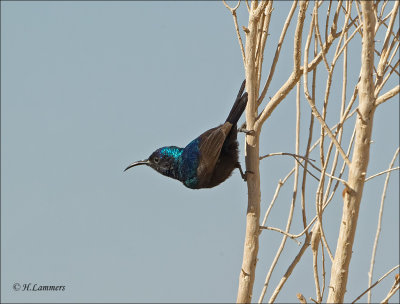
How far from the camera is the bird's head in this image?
246 inches

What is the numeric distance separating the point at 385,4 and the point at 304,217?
1411mm

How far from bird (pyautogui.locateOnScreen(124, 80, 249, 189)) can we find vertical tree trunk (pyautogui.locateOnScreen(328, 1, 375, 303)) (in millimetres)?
2572

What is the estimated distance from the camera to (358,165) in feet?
9.17

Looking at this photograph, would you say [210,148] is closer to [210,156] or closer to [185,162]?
[210,156]

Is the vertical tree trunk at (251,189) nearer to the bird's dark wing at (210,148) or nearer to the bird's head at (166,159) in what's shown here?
the bird's dark wing at (210,148)

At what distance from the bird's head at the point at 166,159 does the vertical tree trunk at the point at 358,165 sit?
3.47 m

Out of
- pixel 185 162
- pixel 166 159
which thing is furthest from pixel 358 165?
pixel 166 159

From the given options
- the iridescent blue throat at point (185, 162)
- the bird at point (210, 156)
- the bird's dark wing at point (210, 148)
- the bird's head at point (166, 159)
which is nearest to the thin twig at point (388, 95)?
the bird at point (210, 156)

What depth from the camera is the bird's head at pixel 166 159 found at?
6.24m

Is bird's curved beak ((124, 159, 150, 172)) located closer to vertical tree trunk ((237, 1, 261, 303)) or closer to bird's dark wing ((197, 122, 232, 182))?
bird's dark wing ((197, 122, 232, 182))

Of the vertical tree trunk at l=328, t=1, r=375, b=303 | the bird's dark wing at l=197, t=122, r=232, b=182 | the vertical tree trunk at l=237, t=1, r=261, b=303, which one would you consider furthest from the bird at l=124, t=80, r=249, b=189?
the vertical tree trunk at l=328, t=1, r=375, b=303

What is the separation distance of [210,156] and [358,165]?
301cm

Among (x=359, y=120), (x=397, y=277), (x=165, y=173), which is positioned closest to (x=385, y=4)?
(x=359, y=120)

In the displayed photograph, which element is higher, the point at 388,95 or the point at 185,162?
the point at 388,95
